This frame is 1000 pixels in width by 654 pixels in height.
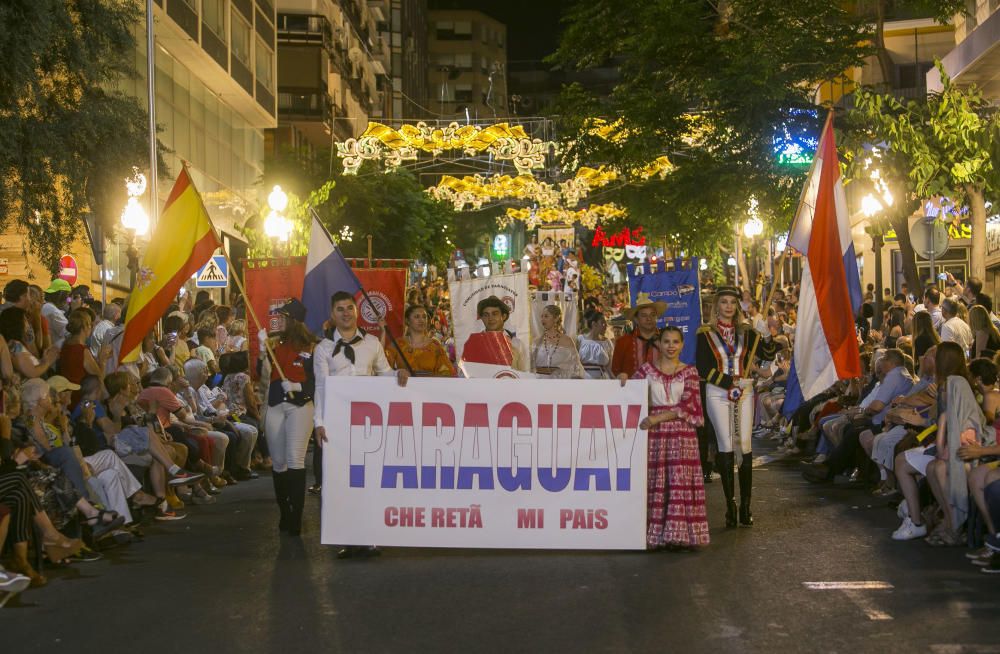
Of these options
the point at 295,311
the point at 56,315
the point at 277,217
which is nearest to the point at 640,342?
the point at 295,311

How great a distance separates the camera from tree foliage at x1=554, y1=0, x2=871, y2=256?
69.4 feet

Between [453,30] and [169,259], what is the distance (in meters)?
125

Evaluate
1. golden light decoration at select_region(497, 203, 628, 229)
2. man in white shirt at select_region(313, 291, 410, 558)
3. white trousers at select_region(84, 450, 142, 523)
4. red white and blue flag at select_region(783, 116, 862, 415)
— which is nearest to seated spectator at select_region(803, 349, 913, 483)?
red white and blue flag at select_region(783, 116, 862, 415)

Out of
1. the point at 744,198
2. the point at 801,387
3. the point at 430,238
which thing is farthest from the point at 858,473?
the point at 430,238

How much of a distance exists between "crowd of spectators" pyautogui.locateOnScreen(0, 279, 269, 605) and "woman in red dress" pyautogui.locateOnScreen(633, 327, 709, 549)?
13.7 ft

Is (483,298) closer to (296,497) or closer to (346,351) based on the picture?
(296,497)

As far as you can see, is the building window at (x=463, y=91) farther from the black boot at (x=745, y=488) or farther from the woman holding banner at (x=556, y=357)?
the black boot at (x=745, y=488)

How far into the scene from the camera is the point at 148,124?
62.0 ft

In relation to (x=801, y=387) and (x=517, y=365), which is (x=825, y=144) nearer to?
(x=801, y=387)

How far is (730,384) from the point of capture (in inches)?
451

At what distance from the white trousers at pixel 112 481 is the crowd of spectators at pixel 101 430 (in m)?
0.01

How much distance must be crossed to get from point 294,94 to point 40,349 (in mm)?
45478

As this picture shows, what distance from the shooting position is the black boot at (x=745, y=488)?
11.4 metres

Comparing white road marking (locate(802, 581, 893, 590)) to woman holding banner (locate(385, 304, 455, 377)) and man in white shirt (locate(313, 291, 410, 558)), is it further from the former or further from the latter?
woman holding banner (locate(385, 304, 455, 377))
